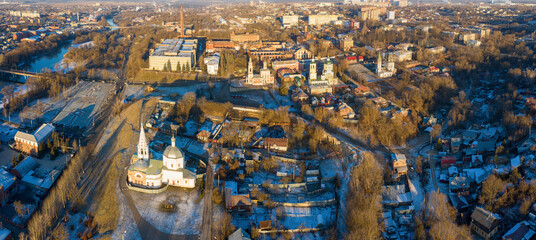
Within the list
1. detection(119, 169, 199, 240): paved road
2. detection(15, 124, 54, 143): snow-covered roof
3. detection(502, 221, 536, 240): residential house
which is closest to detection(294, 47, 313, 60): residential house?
detection(15, 124, 54, 143): snow-covered roof

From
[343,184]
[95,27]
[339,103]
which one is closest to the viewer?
[343,184]

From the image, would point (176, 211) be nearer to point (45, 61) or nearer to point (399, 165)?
point (399, 165)

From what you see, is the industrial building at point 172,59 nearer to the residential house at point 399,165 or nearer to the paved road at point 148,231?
the paved road at point 148,231

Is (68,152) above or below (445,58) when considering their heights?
below

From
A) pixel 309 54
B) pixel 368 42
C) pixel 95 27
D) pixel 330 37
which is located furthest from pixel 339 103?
pixel 95 27

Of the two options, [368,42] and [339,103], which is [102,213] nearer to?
[339,103]

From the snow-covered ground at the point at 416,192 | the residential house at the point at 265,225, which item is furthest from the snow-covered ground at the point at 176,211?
the snow-covered ground at the point at 416,192
